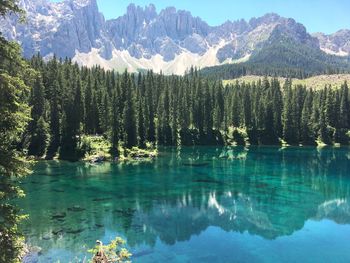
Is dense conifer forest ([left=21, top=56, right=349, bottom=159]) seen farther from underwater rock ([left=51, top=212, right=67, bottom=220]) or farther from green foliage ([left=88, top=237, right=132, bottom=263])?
green foliage ([left=88, top=237, right=132, bottom=263])

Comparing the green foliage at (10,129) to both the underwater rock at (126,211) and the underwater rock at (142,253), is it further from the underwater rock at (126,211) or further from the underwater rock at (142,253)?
the underwater rock at (126,211)

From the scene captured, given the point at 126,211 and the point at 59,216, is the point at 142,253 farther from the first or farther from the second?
the point at 59,216

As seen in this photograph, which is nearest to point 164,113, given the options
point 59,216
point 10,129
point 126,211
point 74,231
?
point 126,211

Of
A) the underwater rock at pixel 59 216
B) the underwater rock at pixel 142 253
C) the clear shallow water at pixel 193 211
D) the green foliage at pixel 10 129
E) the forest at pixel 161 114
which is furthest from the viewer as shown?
the forest at pixel 161 114

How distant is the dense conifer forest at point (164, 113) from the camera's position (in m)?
111

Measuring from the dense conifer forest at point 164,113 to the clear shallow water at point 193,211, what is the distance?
58.7 ft

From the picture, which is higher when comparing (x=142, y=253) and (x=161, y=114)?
(x=161, y=114)

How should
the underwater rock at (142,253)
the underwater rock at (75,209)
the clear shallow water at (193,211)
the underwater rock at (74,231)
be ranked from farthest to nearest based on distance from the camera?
the underwater rock at (75,209) → the underwater rock at (74,231) → the clear shallow water at (193,211) → the underwater rock at (142,253)

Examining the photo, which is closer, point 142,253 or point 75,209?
point 142,253

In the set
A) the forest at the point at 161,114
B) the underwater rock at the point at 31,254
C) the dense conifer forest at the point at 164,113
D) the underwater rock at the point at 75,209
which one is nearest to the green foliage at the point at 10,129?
the underwater rock at the point at 31,254

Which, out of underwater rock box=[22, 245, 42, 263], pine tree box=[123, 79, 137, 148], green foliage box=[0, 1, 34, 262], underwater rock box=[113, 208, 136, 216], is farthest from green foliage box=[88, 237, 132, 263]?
pine tree box=[123, 79, 137, 148]

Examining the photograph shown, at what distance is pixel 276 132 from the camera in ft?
524

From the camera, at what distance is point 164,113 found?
141 m

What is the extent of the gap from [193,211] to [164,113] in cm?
8637
